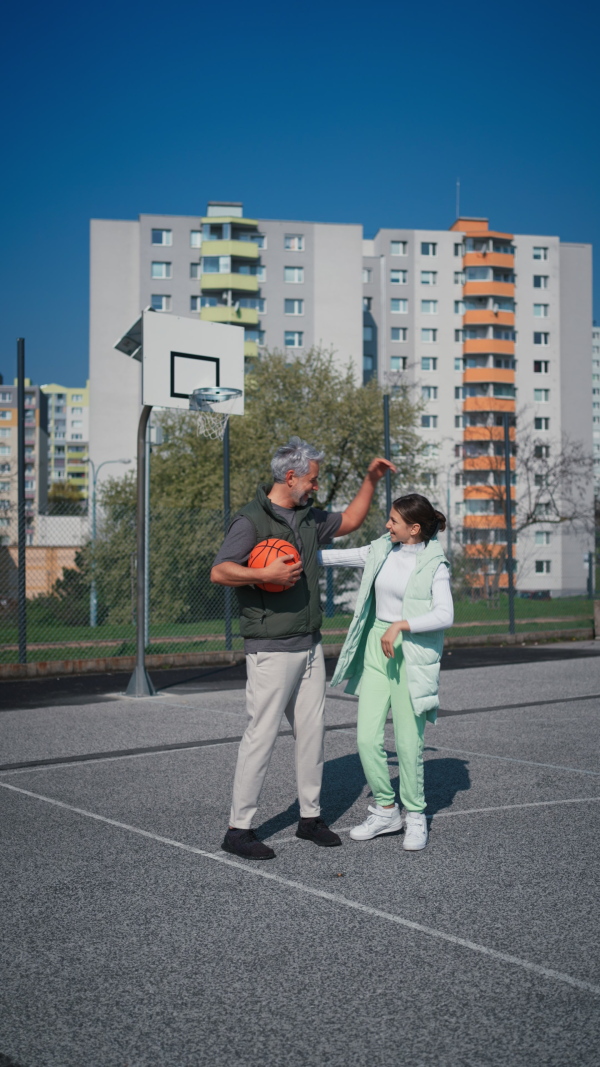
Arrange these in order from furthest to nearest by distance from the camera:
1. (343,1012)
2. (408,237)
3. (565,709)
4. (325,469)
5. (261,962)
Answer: (408,237) < (325,469) < (565,709) < (261,962) < (343,1012)

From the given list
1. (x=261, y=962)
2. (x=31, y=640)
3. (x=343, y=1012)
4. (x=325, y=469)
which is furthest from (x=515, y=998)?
(x=325, y=469)

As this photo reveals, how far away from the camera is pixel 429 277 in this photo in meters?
78.6

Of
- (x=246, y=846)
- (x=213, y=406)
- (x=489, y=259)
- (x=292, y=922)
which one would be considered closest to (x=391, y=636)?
(x=246, y=846)

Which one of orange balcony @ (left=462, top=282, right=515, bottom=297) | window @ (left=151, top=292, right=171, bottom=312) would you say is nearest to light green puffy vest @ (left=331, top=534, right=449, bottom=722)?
window @ (left=151, top=292, right=171, bottom=312)

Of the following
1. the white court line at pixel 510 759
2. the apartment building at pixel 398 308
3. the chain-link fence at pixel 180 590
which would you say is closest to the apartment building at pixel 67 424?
the apartment building at pixel 398 308

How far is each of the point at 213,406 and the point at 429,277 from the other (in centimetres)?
6813

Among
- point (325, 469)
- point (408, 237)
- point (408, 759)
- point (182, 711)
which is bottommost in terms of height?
point (182, 711)

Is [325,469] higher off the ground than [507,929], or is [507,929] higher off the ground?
[325,469]

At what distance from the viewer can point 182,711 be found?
10250 mm

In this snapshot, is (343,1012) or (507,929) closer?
(343,1012)

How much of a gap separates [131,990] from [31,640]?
11.3 meters

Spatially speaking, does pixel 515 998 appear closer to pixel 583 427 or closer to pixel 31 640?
pixel 31 640

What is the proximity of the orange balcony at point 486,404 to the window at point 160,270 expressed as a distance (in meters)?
24.3

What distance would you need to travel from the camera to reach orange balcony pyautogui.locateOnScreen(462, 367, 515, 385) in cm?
7788
